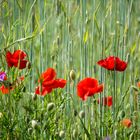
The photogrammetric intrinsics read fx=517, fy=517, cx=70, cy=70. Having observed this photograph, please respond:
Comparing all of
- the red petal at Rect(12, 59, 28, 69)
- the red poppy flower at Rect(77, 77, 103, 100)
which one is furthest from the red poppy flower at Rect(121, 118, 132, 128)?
the red petal at Rect(12, 59, 28, 69)

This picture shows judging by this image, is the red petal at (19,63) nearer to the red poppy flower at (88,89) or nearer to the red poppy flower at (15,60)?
the red poppy flower at (15,60)

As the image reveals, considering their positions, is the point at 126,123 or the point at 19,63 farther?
the point at 126,123

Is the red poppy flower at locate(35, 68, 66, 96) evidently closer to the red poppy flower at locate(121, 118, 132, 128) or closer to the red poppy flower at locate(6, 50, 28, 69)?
the red poppy flower at locate(6, 50, 28, 69)

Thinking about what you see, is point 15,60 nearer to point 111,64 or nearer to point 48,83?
point 48,83

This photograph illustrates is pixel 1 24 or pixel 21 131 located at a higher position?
pixel 1 24

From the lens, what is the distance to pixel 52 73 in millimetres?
1412

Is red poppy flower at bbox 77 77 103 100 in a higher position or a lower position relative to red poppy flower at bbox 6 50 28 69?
lower

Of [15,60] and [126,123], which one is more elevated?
[15,60]

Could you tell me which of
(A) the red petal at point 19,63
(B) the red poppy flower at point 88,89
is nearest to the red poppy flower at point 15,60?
(A) the red petal at point 19,63

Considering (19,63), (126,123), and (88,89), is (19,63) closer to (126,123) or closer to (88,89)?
(88,89)

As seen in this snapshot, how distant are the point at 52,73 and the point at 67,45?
1.56 ft

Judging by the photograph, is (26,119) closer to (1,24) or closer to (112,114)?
(112,114)

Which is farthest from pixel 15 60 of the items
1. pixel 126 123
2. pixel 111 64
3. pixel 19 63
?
pixel 126 123

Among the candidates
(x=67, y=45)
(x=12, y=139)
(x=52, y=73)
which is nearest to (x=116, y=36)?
(x=67, y=45)
